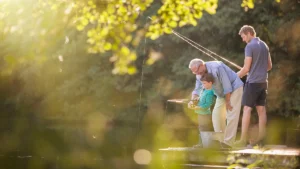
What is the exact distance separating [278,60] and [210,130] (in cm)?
1526

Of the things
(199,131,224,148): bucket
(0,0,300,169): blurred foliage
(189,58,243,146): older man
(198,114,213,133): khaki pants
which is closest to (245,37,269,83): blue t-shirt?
(189,58,243,146): older man

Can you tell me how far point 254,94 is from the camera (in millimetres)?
10648

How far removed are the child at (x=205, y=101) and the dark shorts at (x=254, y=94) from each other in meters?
0.50

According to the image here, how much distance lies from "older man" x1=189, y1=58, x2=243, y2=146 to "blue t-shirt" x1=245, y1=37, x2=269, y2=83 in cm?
30

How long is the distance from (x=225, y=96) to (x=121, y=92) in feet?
64.8

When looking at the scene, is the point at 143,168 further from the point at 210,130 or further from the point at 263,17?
the point at 263,17

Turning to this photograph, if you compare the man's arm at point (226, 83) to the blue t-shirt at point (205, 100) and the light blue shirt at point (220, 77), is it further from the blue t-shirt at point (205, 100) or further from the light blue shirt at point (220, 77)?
the blue t-shirt at point (205, 100)

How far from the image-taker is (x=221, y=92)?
34.8ft

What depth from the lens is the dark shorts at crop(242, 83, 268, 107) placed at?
10.6 meters

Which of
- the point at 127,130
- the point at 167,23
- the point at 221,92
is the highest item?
the point at 167,23

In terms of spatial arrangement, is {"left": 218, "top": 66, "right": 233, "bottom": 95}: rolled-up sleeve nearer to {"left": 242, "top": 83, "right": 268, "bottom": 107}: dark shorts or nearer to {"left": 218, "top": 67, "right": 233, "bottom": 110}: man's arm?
{"left": 218, "top": 67, "right": 233, "bottom": 110}: man's arm

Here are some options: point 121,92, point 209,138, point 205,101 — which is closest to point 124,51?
point 209,138

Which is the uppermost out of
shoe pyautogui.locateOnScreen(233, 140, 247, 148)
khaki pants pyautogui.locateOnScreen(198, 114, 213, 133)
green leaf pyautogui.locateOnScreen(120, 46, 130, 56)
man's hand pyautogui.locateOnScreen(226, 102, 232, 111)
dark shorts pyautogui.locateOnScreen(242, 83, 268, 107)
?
green leaf pyautogui.locateOnScreen(120, 46, 130, 56)

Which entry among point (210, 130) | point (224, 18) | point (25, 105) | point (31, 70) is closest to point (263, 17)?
point (224, 18)
